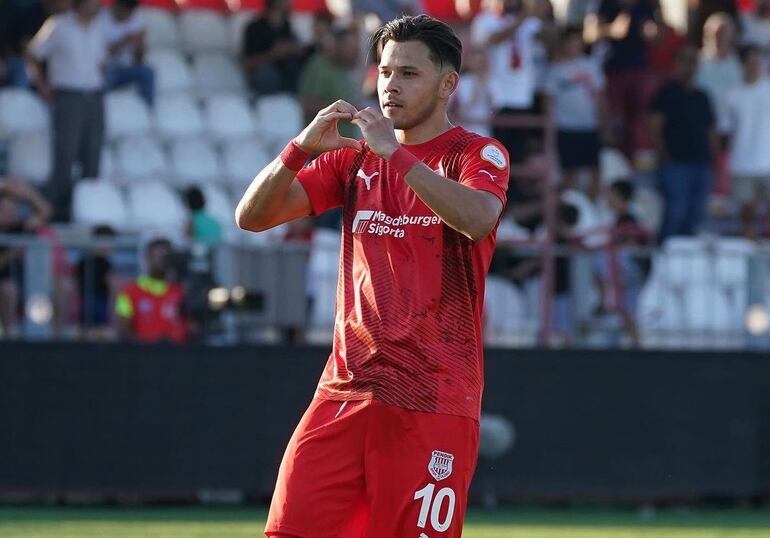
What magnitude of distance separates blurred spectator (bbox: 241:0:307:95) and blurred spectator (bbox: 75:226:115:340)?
14.6 ft

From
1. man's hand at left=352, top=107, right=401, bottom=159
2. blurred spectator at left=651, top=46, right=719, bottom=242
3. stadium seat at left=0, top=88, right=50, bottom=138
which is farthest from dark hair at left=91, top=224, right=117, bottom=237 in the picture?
man's hand at left=352, top=107, right=401, bottom=159

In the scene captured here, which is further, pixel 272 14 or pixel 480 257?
pixel 272 14

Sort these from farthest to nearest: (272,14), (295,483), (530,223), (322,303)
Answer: (272,14) < (530,223) < (322,303) < (295,483)

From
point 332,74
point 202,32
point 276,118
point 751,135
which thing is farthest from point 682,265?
point 202,32

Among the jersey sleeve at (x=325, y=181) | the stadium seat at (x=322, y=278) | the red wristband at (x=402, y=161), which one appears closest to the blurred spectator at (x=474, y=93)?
the stadium seat at (x=322, y=278)

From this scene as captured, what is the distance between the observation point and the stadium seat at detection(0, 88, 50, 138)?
51.6 ft

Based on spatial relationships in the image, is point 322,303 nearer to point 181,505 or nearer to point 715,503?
point 181,505

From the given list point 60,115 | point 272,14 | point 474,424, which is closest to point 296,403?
point 60,115

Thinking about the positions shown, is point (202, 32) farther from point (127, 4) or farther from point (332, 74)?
point (332, 74)

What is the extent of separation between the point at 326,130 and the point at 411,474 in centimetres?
119

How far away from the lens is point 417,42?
225 inches

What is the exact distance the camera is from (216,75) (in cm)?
1811

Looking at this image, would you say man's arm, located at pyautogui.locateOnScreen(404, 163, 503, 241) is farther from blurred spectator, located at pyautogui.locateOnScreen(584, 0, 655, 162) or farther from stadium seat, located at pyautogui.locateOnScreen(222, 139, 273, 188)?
blurred spectator, located at pyautogui.locateOnScreen(584, 0, 655, 162)

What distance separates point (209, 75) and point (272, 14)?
1.30 m
